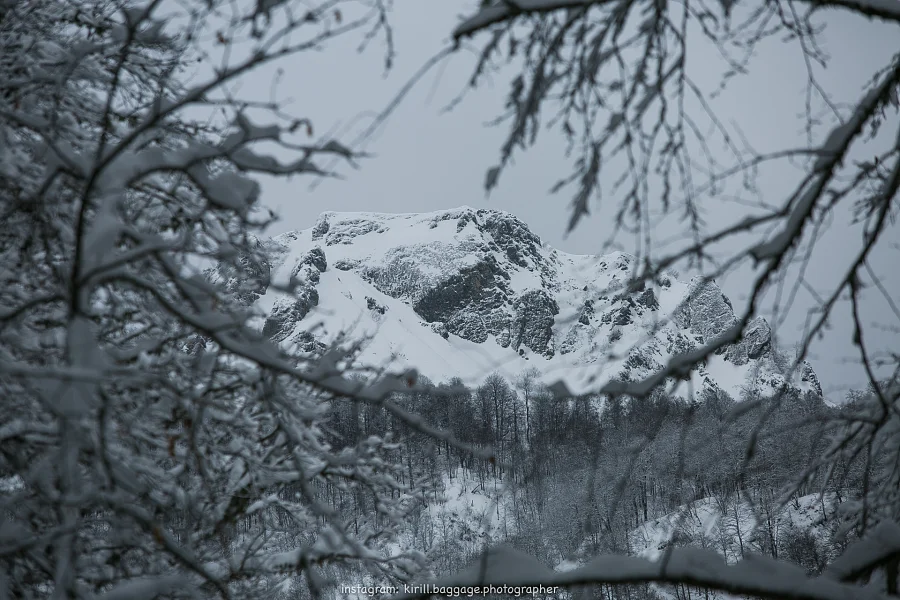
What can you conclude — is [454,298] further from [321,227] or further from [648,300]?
[648,300]

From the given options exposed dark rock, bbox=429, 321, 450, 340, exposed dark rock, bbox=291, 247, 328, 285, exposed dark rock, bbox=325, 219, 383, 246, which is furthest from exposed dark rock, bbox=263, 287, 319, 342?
exposed dark rock, bbox=325, 219, 383, 246

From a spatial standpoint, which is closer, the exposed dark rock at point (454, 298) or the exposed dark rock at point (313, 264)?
the exposed dark rock at point (313, 264)

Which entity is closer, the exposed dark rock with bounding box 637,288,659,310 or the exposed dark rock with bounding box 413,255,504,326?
the exposed dark rock with bounding box 637,288,659,310

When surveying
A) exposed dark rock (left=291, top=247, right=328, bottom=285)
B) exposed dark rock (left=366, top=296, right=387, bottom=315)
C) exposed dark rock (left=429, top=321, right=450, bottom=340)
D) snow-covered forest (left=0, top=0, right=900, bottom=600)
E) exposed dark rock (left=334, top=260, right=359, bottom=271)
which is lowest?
snow-covered forest (left=0, top=0, right=900, bottom=600)

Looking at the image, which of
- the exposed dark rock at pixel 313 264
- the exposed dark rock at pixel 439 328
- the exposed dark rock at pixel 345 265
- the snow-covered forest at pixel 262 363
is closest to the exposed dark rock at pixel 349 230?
the exposed dark rock at pixel 345 265

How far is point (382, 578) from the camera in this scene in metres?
3.48

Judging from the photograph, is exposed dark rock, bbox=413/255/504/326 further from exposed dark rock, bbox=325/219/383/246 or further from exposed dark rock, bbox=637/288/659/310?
exposed dark rock, bbox=637/288/659/310

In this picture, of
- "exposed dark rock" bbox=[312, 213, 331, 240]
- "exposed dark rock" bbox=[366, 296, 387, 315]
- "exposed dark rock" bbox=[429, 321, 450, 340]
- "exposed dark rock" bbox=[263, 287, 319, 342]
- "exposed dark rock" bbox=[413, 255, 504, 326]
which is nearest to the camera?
"exposed dark rock" bbox=[263, 287, 319, 342]

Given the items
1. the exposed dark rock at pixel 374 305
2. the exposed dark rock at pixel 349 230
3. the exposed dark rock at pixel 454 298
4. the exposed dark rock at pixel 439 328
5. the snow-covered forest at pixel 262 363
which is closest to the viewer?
the snow-covered forest at pixel 262 363

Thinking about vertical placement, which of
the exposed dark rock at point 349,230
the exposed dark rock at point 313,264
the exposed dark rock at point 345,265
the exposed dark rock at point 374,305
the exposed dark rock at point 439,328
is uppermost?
the exposed dark rock at point 349,230

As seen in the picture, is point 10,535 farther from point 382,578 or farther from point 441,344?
point 441,344

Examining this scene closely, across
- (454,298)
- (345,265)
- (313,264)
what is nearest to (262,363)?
(313,264)

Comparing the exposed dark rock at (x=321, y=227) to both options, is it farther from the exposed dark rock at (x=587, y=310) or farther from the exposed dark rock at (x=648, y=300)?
the exposed dark rock at (x=587, y=310)

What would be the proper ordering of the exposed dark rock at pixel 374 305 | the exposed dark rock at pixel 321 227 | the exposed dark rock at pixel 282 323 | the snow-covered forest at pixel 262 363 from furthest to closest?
1. the exposed dark rock at pixel 321 227
2. the exposed dark rock at pixel 374 305
3. the exposed dark rock at pixel 282 323
4. the snow-covered forest at pixel 262 363
